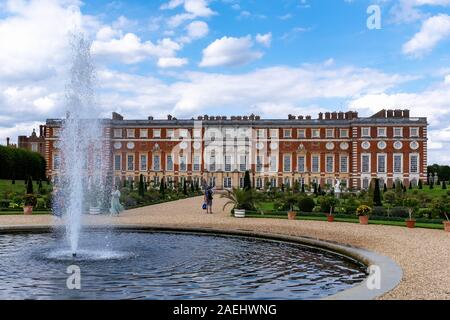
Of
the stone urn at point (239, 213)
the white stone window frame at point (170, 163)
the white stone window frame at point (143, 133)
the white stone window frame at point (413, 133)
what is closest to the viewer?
the stone urn at point (239, 213)

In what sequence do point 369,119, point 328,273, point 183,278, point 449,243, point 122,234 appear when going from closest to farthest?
point 183,278, point 328,273, point 449,243, point 122,234, point 369,119

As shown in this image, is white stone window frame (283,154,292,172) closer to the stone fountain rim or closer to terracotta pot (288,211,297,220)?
terracotta pot (288,211,297,220)

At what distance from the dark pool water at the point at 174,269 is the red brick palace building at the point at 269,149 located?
133ft

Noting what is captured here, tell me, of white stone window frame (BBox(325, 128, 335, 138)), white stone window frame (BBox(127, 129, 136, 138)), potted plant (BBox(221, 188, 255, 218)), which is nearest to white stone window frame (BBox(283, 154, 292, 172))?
Answer: white stone window frame (BBox(325, 128, 335, 138))

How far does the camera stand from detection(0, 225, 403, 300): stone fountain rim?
6.11 meters

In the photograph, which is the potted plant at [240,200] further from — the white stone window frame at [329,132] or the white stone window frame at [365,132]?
the white stone window frame at [329,132]

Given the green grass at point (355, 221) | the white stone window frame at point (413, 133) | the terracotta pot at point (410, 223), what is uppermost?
the white stone window frame at point (413, 133)

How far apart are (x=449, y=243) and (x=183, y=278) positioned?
23.9 ft

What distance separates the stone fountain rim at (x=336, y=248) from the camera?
6.11 m

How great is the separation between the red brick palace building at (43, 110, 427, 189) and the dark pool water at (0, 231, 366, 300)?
40.4 metres

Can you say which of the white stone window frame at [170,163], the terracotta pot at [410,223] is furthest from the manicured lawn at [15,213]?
the white stone window frame at [170,163]

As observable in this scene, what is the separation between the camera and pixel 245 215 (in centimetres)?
1927

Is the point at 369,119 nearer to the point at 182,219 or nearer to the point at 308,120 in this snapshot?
the point at 308,120
